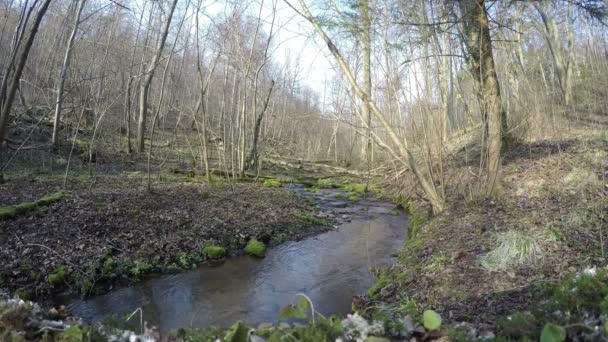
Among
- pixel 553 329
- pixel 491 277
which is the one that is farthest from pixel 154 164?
pixel 553 329

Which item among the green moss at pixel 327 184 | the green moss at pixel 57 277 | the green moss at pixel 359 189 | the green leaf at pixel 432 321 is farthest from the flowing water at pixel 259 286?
the green moss at pixel 327 184

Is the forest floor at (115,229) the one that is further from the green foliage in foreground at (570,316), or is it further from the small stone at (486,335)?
the green foliage in foreground at (570,316)

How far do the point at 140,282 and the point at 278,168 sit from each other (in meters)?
14.3

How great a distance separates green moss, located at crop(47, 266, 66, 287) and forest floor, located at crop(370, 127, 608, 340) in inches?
168

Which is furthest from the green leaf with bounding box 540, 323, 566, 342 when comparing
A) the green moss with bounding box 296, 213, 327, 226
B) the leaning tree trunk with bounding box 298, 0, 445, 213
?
the green moss with bounding box 296, 213, 327, 226

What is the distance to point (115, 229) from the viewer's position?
267 inches

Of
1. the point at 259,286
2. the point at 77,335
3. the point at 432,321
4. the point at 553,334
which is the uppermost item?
the point at 553,334

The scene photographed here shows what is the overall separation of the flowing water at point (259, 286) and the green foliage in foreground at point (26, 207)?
245 cm

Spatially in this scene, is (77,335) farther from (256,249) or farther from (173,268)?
(256,249)

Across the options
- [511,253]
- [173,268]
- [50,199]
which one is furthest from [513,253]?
[50,199]

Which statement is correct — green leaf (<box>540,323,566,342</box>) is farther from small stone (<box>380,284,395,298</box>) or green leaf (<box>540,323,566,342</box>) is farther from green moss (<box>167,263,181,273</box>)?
green moss (<box>167,263,181,273</box>)

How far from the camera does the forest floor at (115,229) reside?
5383 millimetres

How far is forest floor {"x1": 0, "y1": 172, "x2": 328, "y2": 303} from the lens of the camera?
17.7 feet

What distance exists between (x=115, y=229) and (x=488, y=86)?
305 inches
